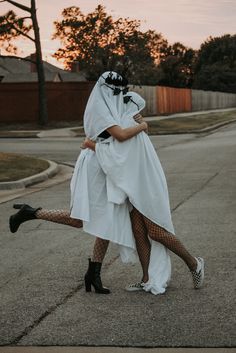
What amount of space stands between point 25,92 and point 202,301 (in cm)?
4022

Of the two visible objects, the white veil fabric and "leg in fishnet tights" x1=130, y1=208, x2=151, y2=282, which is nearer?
the white veil fabric

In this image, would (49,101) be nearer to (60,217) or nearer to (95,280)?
(60,217)

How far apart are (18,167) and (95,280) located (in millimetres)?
11146

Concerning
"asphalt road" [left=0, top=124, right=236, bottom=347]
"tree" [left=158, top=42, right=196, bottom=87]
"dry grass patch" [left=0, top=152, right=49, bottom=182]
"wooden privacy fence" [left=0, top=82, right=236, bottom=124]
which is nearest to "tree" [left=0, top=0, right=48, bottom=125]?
"wooden privacy fence" [left=0, top=82, right=236, bottom=124]

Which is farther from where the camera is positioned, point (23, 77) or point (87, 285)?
point (23, 77)

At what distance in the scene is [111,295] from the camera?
5.40 metres

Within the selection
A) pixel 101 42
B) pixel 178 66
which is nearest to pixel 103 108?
pixel 101 42

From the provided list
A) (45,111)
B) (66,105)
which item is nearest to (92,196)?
(45,111)

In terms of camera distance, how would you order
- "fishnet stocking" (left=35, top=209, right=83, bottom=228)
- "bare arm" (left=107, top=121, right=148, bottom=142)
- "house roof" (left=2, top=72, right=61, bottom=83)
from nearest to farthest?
"bare arm" (left=107, top=121, right=148, bottom=142) → "fishnet stocking" (left=35, top=209, right=83, bottom=228) → "house roof" (left=2, top=72, right=61, bottom=83)

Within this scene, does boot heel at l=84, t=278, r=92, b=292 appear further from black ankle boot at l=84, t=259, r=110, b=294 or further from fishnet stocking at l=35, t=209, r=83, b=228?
fishnet stocking at l=35, t=209, r=83, b=228

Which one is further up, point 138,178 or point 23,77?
point 138,178

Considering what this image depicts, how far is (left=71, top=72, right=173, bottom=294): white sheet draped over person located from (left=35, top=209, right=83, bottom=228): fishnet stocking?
17 centimetres

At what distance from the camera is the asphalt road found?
4375mm

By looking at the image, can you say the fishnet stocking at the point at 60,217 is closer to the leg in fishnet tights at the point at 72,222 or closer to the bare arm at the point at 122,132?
the leg in fishnet tights at the point at 72,222
